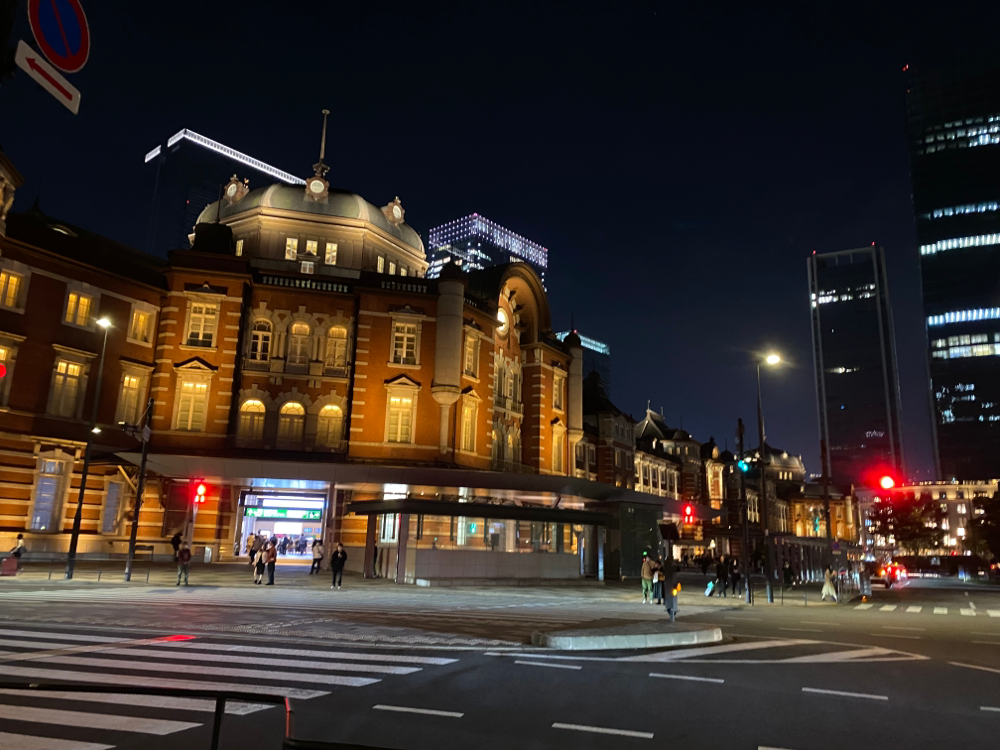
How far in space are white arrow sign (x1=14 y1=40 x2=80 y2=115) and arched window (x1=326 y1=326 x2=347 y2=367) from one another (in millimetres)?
35148

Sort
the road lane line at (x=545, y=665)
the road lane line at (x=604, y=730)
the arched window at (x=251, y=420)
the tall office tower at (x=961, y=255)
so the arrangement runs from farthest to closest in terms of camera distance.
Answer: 1. the tall office tower at (x=961, y=255)
2. the arched window at (x=251, y=420)
3. the road lane line at (x=545, y=665)
4. the road lane line at (x=604, y=730)

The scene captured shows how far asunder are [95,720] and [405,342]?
3381cm

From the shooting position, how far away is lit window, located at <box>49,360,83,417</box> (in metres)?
33.7

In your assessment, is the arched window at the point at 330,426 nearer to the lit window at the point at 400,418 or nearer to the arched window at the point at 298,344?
the lit window at the point at 400,418

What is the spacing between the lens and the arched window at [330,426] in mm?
39312

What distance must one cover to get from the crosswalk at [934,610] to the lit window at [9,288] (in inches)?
1456

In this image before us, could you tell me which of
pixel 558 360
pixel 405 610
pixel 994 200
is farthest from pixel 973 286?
pixel 405 610

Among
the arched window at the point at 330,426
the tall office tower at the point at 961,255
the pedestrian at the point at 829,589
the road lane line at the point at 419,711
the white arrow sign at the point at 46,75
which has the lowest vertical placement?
the road lane line at the point at 419,711

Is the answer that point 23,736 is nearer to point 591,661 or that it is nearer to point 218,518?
point 591,661

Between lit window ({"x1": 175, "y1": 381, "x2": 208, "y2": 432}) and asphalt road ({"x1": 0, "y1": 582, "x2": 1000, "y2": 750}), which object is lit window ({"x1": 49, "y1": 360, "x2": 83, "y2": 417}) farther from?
asphalt road ({"x1": 0, "y1": 582, "x2": 1000, "y2": 750})

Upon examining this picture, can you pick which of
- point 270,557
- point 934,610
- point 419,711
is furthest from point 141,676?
point 934,610

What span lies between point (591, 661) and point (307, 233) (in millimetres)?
38035

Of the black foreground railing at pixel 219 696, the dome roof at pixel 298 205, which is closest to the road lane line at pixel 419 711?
the black foreground railing at pixel 219 696

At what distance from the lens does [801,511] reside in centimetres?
12138
